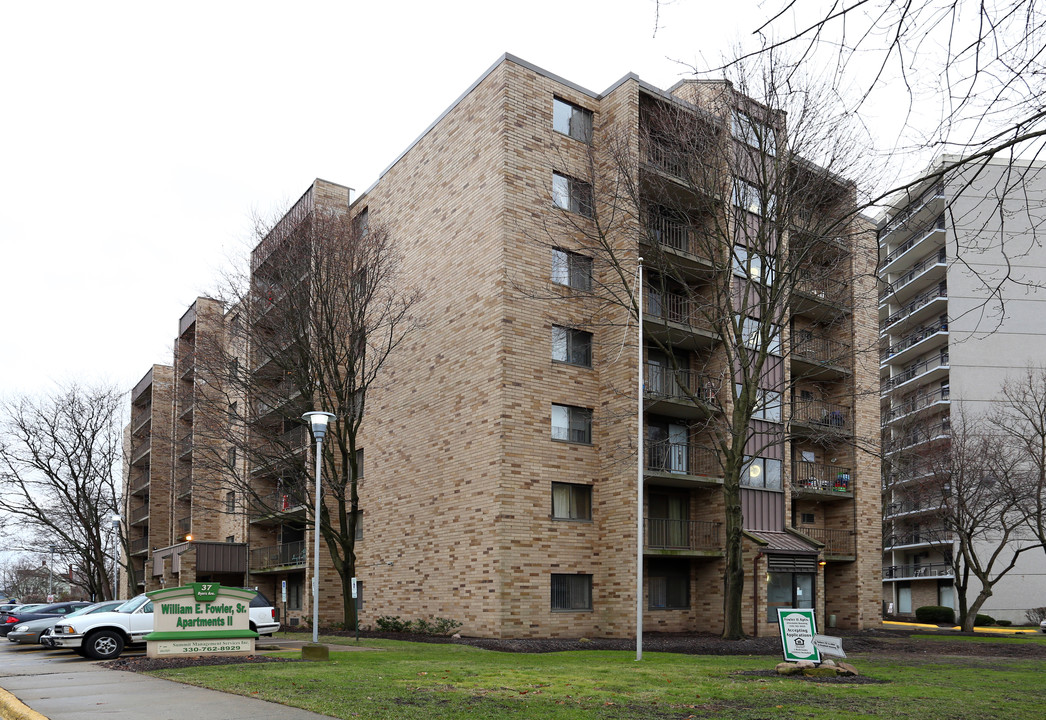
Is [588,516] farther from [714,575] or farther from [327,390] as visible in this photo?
[327,390]

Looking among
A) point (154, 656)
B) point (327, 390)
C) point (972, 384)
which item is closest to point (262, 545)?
point (327, 390)

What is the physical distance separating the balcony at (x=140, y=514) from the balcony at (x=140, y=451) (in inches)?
139

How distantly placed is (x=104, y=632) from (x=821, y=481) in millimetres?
28583

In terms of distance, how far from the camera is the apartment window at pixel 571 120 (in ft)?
104

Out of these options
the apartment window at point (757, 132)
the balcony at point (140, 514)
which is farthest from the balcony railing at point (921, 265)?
the balcony at point (140, 514)

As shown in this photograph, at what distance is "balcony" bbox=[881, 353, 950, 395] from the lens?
222 ft

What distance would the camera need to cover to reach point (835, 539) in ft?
128

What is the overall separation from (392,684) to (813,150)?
1776cm

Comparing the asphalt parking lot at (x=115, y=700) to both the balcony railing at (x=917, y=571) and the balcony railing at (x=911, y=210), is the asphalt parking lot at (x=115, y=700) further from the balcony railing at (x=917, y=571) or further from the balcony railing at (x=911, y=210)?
the balcony railing at (x=917, y=571)

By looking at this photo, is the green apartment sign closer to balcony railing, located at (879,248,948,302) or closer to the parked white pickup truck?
the parked white pickup truck

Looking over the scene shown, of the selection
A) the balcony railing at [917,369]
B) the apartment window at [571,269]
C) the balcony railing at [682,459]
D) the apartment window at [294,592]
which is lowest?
the apartment window at [294,592]

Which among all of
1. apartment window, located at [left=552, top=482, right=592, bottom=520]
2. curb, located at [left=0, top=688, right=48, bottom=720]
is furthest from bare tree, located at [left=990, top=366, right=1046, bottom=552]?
curb, located at [left=0, top=688, right=48, bottom=720]

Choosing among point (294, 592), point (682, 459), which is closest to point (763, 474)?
point (682, 459)

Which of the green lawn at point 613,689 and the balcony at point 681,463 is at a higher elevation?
the balcony at point 681,463
